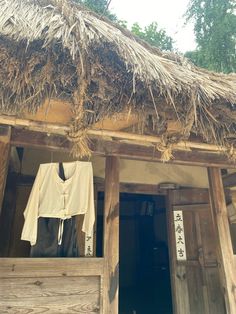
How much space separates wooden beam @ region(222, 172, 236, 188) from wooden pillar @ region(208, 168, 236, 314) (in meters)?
0.61

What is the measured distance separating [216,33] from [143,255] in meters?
7.02

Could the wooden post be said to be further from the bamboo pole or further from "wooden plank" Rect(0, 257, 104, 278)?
"wooden plank" Rect(0, 257, 104, 278)

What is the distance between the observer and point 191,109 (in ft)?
7.35

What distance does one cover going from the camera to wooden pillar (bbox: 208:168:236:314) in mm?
2766

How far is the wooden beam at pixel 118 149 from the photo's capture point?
2605mm

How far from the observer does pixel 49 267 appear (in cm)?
237

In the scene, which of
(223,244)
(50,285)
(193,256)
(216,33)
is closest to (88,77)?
(50,285)

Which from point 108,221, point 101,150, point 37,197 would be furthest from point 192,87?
point 37,197

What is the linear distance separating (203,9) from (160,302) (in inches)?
345

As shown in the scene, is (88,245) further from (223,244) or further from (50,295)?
(223,244)

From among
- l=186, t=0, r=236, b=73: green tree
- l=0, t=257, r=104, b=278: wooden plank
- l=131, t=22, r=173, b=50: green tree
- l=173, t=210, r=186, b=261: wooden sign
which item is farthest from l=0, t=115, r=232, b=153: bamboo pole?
l=131, t=22, r=173, b=50: green tree

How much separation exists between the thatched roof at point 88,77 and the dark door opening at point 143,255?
375 centimetres

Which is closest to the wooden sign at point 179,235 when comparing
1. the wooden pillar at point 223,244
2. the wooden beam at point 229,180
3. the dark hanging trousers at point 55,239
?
the wooden beam at point 229,180

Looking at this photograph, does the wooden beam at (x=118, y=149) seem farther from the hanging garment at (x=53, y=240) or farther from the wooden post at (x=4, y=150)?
the hanging garment at (x=53, y=240)
